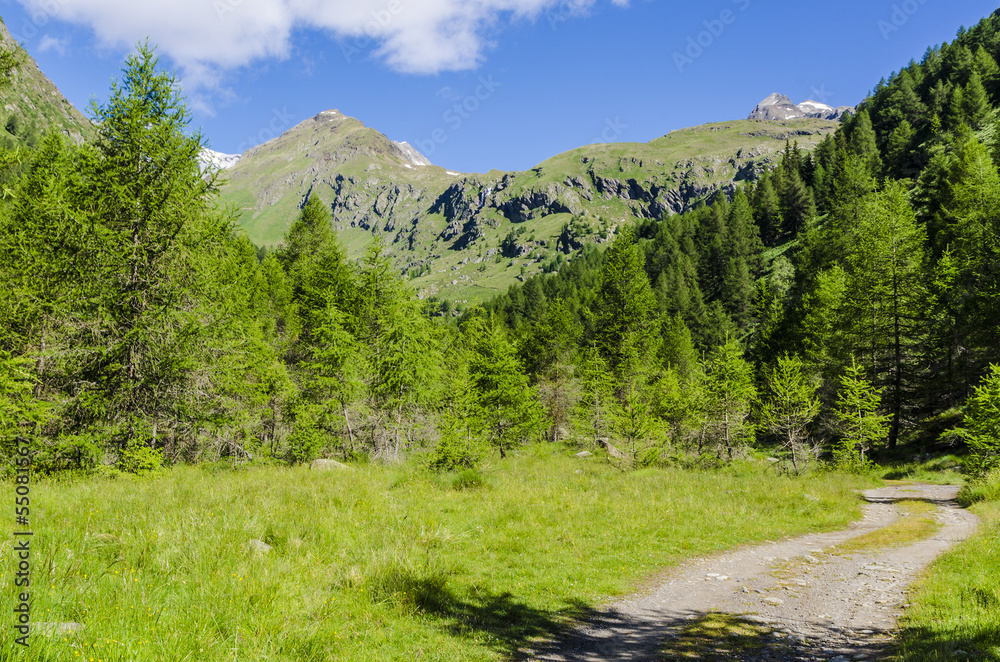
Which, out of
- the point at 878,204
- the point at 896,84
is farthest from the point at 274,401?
the point at 896,84

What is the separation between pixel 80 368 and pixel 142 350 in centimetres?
130

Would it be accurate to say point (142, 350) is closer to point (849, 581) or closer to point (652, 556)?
point (652, 556)

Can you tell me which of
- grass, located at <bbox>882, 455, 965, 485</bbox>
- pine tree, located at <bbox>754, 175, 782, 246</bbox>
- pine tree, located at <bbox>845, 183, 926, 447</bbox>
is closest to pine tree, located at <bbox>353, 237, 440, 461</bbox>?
grass, located at <bbox>882, 455, 965, 485</bbox>

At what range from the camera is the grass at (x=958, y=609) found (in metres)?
4.87

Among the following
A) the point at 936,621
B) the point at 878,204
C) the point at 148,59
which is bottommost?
the point at 936,621

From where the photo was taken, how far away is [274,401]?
22.5 m

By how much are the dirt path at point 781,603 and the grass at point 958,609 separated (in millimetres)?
321

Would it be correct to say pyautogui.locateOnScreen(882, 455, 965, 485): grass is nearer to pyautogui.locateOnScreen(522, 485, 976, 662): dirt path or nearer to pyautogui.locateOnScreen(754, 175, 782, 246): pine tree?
pyautogui.locateOnScreen(522, 485, 976, 662): dirt path

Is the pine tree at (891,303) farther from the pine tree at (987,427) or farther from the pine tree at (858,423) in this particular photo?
the pine tree at (987,427)

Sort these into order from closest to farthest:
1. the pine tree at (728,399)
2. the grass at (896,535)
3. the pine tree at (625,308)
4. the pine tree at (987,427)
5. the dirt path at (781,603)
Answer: the dirt path at (781,603) < the grass at (896,535) < the pine tree at (987,427) < the pine tree at (728,399) < the pine tree at (625,308)

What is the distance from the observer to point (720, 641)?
5684mm

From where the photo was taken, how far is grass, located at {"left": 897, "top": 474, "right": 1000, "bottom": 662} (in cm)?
487

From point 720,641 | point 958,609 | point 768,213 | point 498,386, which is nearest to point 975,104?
point 768,213

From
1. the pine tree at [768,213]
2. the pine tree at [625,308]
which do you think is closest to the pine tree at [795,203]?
the pine tree at [768,213]
